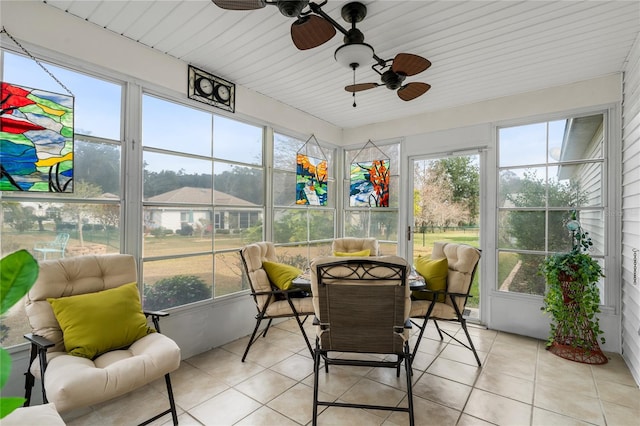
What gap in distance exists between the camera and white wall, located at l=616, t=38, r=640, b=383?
2641 millimetres

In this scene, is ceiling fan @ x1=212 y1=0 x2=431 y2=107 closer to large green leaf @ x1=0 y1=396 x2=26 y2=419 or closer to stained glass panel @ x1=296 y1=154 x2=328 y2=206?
large green leaf @ x1=0 y1=396 x2=26 y2=419

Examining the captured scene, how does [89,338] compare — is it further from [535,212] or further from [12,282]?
[535,212]

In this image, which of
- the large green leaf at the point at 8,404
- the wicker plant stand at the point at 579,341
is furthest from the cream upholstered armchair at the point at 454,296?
the large green leaf at the point at 8,404

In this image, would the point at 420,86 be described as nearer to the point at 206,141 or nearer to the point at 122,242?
the point at 206,141

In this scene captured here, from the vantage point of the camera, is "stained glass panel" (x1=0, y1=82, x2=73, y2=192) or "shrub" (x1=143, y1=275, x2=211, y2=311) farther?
"shrub" (x1=143, y1=275, x2=211, y2=311)

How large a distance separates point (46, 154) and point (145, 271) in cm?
114

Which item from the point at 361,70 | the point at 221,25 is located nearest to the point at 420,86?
the point at 361,70

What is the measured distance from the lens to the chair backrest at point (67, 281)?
198 cm

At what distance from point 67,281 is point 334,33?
2.37m

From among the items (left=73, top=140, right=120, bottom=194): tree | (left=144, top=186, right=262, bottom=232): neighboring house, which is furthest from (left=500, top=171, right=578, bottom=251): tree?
(left=73, top=140, right=120, bottom=194): tree

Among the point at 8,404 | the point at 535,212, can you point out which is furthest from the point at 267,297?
the point at 535,212

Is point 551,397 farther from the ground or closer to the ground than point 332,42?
closer to the ground

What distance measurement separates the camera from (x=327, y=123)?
486 cm

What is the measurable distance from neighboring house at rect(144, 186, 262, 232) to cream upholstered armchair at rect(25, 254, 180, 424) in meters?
0.64
